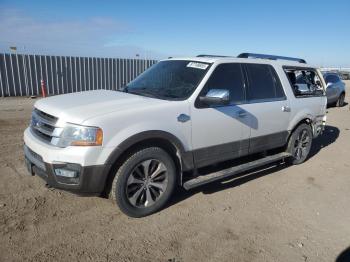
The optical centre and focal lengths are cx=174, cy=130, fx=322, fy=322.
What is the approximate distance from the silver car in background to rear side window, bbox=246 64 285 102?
34.0ft

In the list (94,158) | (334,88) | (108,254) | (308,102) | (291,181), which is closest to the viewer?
(108,254)

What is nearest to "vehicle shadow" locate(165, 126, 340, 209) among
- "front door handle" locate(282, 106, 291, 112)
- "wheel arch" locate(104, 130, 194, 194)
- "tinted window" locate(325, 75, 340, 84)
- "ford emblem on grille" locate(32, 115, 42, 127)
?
"wheel arch" locate(104, 130, 194, 194)

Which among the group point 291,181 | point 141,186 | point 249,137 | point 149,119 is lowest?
point 291,181

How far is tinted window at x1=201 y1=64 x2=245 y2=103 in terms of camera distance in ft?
14.6

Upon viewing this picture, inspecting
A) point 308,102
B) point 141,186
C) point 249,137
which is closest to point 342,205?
point 249,137

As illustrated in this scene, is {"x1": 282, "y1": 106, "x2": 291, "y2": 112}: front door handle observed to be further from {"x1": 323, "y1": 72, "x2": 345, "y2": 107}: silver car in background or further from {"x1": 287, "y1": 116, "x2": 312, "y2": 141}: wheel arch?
{"x1": 323, "y1": 72, "x2": 345, "y2": 107}: silver car in background

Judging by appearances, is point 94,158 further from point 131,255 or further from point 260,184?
point 260,184

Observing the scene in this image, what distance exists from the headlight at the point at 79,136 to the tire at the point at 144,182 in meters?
0.47

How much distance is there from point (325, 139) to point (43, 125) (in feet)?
24.3

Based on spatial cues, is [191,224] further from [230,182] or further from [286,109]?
[286,109]

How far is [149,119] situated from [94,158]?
777 mm

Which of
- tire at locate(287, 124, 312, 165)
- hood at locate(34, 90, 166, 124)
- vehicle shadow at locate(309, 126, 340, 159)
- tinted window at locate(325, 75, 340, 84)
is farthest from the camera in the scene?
tinted window at locate(325, 75, 340, 84)

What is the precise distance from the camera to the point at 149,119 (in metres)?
3.75

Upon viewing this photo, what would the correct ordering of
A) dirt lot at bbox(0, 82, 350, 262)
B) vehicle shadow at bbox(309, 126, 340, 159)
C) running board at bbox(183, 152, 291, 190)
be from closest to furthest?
dirt lot at bbox(0, 82, 350, 262)
running board at bbox(183, 152, 291, 190)
vehicle shadow at bbox(309, 126, 340, 159)
